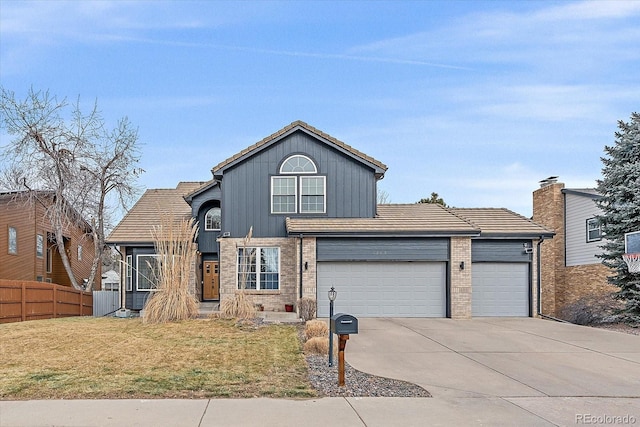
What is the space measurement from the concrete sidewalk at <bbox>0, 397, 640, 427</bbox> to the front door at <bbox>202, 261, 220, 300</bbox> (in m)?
15.7

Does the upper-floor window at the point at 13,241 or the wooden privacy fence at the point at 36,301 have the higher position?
the upper-floor window at the point at 13,241

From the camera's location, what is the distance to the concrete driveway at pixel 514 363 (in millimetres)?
7305


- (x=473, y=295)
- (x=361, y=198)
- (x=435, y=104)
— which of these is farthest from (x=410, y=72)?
(x=473, y=295)

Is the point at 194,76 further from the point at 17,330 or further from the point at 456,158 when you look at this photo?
the point at 456,158

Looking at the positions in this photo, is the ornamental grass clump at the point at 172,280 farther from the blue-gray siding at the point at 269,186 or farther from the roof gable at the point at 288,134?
the roof gable at the point at 288,134

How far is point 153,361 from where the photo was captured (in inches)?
371

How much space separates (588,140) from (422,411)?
1605 cm

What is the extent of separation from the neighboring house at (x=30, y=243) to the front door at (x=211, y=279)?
8.40 m

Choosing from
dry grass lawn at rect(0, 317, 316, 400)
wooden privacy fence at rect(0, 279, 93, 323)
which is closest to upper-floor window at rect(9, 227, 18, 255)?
wooden privacy fence at rect(0, 279, 93, 323)

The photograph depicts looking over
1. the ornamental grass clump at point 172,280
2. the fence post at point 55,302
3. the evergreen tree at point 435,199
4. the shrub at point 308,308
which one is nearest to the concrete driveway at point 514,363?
the shrub at point 308,308

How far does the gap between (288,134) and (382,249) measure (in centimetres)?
527

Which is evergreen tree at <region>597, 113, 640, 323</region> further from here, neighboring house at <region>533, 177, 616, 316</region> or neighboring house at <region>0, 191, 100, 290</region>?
neighboring house at <region>0, 191, 100, 290</region>

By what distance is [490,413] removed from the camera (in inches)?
258

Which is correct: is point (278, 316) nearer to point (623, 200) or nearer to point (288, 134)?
point (288, 134)
